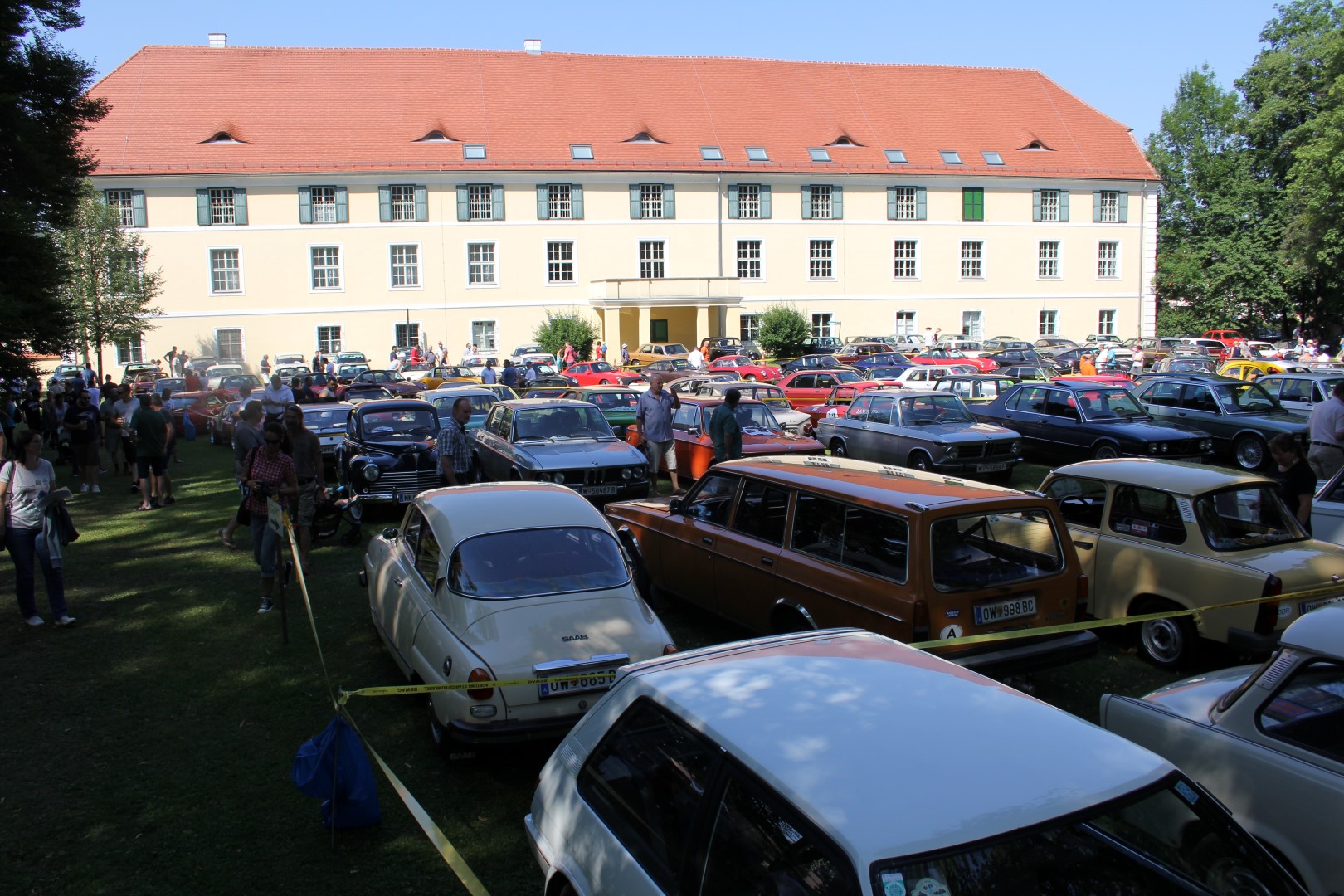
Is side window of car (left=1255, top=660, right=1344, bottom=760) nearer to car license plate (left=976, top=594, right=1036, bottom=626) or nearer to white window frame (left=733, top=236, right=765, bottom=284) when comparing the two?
car license plate (left=976, top=594, right=1036, bottom=626)

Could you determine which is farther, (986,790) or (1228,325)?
(1228,325)

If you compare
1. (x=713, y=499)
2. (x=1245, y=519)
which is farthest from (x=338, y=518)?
(x=1245, y=519)

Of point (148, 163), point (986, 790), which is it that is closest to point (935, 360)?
point (986, 790)

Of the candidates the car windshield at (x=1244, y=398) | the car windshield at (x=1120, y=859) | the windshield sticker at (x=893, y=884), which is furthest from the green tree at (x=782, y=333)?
the windshield sticker at (x=893, y=884)

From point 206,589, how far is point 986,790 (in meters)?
9.45

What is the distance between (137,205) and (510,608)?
46.3 m

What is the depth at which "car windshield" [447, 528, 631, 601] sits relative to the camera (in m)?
6.47

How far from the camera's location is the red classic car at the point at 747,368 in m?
32.7

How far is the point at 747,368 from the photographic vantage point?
34.2 m

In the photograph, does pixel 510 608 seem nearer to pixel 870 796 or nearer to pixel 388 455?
pixel 870 796

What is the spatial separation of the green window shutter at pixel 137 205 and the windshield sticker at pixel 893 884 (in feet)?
164

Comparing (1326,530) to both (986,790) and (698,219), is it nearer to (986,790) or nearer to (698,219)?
(986,790)

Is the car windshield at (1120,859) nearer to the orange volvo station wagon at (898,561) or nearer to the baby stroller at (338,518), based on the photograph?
the orange volvo station wagon at (898,561)

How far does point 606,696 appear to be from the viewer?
3922mm
